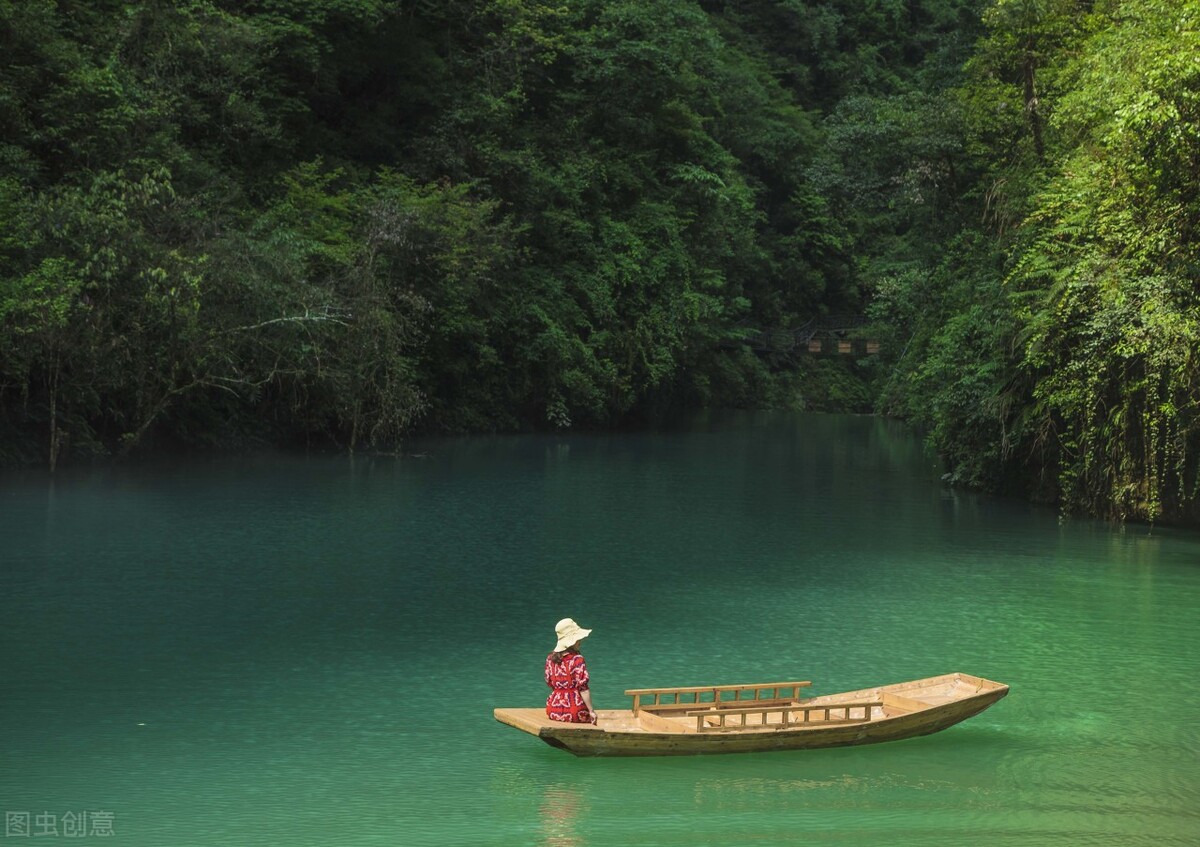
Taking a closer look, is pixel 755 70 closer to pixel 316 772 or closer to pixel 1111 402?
pixel 1111 402

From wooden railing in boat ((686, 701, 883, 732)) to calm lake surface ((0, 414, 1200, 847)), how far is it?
266mm

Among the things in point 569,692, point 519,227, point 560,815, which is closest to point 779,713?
point 569,692

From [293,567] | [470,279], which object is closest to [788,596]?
[293,567]

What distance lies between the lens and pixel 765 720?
10.1 meters

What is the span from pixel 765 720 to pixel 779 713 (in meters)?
0.29

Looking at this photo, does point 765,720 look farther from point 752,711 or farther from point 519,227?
point 519,227

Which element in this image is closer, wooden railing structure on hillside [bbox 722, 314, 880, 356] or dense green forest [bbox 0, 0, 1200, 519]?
dense green forest [bbox 0, 0, 1200, 519]

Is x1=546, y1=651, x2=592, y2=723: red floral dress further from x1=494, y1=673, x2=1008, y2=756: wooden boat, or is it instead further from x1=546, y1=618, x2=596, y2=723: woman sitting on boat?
x1=494, y1=673, x2=1008, y2=756: wooden boat

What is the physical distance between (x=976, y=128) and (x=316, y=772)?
25712 mm

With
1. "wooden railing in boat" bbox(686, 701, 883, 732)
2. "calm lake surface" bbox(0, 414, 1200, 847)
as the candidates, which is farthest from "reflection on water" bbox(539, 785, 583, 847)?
"wooden railing in boat" bbox(686, 701, 883, 732)

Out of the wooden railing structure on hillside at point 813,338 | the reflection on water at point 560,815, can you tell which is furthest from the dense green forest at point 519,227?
the reflection on water at point 560,815

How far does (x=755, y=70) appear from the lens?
69.4 m

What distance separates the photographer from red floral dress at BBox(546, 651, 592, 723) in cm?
986

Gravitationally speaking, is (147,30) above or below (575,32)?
below
